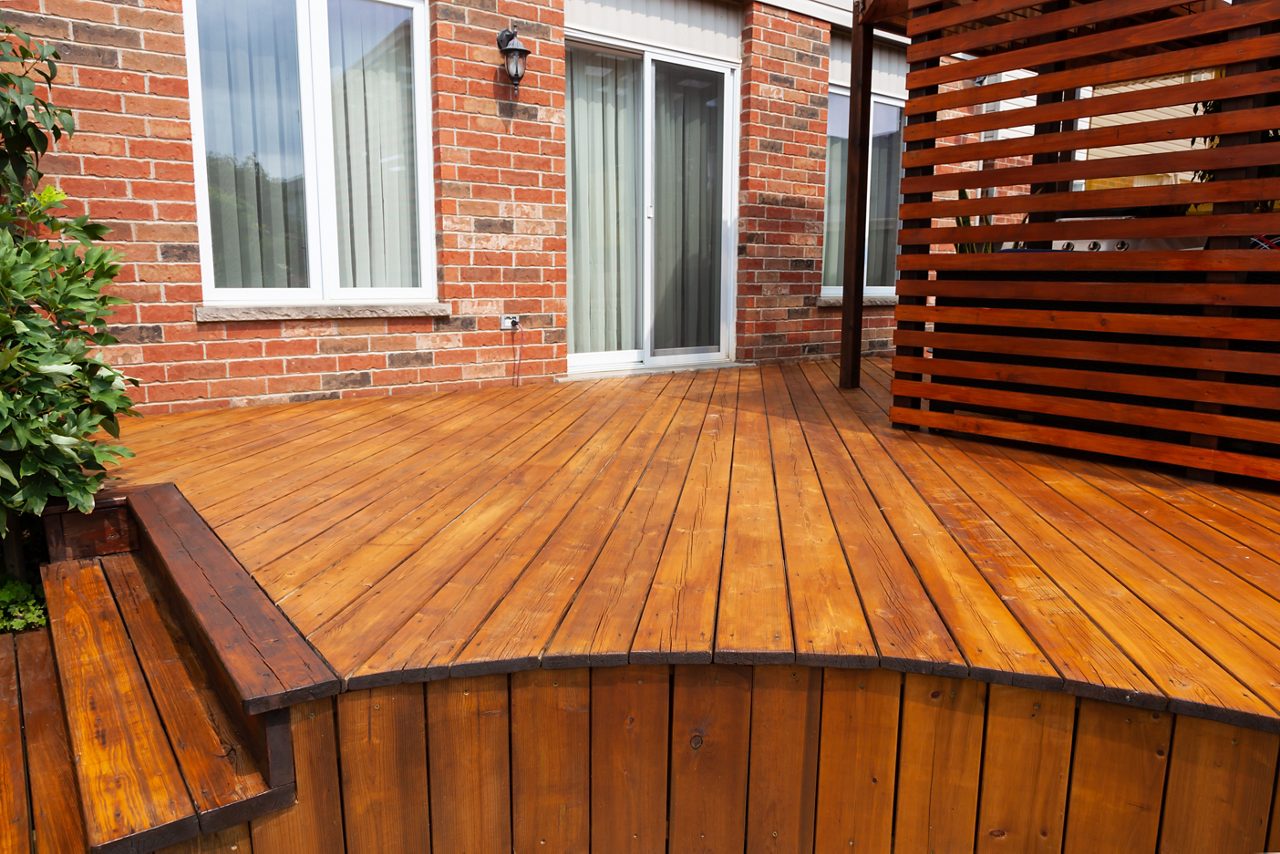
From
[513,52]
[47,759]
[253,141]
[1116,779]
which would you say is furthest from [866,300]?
[47,759]

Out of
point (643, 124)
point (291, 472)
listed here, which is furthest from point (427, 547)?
point (643, 124)

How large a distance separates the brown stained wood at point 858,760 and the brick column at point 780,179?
14.8ft

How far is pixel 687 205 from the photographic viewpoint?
18.3ft

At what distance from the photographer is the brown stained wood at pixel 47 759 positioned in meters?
1.43

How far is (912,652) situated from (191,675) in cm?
144

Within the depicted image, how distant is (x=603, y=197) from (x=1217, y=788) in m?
4.45

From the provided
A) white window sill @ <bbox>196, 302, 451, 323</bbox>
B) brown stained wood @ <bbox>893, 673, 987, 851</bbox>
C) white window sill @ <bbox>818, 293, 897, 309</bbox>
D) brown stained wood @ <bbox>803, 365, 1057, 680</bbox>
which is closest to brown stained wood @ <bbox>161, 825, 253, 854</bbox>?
brown stained wood @ <bbox>893, 673, 987, 851</bbox>

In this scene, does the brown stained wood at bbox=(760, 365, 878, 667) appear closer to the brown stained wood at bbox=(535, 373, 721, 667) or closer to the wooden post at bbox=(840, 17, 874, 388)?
the brown stained wood at bbox=(535, 373, 721, 667)

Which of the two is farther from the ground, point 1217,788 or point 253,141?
point 253,141

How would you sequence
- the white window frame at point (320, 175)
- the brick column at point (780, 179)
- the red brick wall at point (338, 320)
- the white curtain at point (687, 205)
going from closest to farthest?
the red brick wall at point (338, 320), the white window frame at point (320, 175), the white curtain at point (687, 205), the brick column at point (780, 179)

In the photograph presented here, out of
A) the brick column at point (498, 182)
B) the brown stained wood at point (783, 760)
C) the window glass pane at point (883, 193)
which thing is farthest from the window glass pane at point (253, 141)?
the window glass pane at point (883, 193)

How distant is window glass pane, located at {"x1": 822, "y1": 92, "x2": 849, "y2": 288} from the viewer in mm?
6246

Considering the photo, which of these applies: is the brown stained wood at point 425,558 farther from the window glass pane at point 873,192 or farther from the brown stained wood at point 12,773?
the window glass pane at point 873,192

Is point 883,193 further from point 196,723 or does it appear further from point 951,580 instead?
point 196,723
